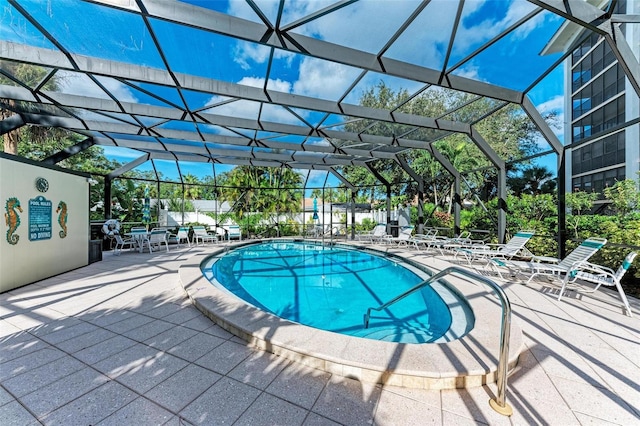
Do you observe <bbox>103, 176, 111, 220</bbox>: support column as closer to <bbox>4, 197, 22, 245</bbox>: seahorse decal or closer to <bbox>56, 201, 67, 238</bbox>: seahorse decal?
<bbox>56, 201, 67, 238</bbox>: seahorse decal

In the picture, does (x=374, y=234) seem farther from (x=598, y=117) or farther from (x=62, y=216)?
(x=598, y=117)

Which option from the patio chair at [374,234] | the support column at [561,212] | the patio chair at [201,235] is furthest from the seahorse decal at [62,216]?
the support column at [561,212]

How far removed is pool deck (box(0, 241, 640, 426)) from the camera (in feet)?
5.41

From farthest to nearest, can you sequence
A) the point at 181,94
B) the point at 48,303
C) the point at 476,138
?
1. the point at 476,138
2. the point at 181,94
3. the point at 48,303

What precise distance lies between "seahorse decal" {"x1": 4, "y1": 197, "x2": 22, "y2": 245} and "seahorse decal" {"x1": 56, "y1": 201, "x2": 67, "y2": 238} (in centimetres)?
97

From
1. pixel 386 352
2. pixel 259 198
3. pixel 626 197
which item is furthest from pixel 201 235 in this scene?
pixel 626 197

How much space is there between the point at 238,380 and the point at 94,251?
23.9 feet

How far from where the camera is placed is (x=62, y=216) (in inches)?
215

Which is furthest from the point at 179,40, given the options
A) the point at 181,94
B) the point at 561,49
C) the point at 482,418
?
the point at 561,49

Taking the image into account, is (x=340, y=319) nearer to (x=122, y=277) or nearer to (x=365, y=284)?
(x=365, y=284)

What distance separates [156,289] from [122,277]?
1.46m

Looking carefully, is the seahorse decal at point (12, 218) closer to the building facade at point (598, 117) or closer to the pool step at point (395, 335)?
the pool step at point (395, 335)

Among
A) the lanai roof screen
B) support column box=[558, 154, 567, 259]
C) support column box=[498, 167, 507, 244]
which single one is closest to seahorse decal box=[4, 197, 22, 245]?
the lanai roof screen

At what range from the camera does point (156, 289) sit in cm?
445
